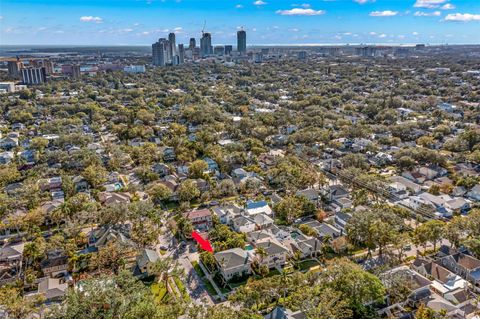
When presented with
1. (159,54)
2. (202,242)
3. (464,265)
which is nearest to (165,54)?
(159,54)

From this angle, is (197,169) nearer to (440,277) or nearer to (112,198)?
(112,198)

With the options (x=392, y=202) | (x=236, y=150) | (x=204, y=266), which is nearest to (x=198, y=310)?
(x=204, y=266)

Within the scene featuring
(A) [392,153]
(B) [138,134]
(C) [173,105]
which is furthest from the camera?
(C) [173,105]

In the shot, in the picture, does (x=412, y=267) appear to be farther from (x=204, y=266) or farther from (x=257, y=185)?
(x=257, y=185)

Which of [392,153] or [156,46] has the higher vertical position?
[156,46]

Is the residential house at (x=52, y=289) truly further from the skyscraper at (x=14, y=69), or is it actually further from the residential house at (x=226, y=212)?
the skyscraper at (x=14, y=69)

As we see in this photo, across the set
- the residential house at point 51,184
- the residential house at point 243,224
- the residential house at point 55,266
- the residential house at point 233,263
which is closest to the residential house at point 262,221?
the residential house at point 243,224
